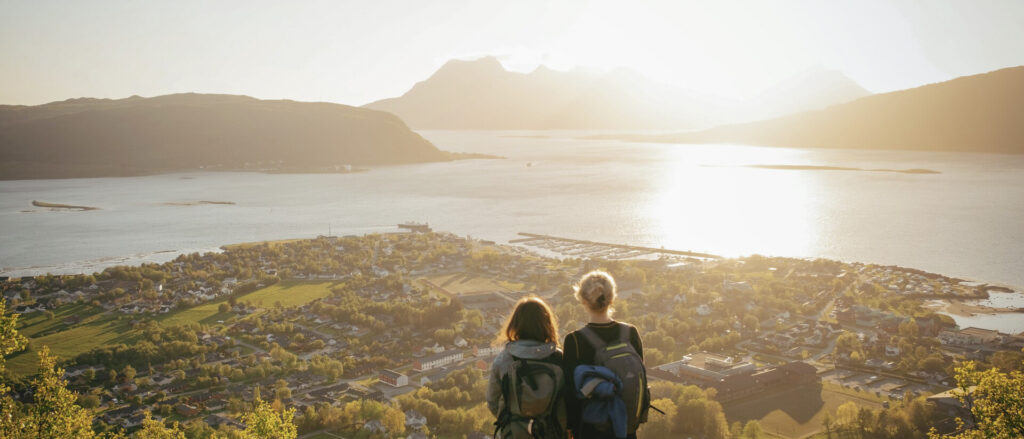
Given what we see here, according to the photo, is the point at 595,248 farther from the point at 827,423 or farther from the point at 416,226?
the point at 827,423

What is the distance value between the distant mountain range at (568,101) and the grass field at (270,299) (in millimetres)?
107430

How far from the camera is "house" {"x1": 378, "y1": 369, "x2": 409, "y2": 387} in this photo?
982 cm

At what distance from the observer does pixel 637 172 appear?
51781 millimetres

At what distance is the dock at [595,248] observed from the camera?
21234 mm

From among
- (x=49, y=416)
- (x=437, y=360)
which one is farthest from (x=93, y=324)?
(x=49, y=416)

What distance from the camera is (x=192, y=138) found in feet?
183

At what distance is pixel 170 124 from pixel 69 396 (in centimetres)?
5942

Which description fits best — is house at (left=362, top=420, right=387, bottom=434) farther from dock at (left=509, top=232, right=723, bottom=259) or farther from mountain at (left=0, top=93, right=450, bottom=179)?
mountain at (left=0, top=93, right=450, bottom=179)

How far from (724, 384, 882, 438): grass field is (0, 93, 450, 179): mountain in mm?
49243

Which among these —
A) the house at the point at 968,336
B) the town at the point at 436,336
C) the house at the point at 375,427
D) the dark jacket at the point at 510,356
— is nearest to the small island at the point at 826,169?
the town at the point at 436,336

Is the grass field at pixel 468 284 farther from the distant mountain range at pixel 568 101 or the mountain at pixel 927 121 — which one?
the distant mountain range at pixel 568 101

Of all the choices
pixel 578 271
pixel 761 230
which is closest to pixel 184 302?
pixel 578 271

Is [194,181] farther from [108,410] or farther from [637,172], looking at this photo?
[108,410]

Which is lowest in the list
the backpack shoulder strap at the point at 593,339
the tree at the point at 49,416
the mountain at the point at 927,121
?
the tree at the point at 49,416
